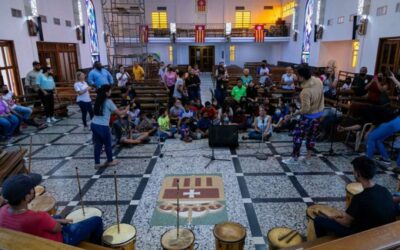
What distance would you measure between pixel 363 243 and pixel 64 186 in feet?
14.0

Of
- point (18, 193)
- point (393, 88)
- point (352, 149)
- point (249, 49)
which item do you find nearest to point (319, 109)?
point (352, 149)

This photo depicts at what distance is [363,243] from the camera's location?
63.7 inches

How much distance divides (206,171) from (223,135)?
1331mm

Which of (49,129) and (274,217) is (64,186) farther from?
(49,129)

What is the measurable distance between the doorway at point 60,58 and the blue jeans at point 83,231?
10.6 meters

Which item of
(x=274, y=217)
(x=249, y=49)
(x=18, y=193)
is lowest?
(x=274, y=217)

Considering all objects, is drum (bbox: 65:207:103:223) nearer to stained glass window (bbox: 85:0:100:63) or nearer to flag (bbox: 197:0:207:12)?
stained glass window (bbox: 85:0:100:63)

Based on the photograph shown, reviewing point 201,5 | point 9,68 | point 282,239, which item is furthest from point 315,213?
point 201,5

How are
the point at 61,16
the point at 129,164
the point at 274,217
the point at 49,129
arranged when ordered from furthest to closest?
the point at 61,16 → the point at 49,129 → the point at 129,164 → the point at 274,217

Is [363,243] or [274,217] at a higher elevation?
[363,243]

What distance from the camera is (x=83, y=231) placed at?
7.88 ft

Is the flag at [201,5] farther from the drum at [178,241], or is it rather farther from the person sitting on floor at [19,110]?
the drum at [178,241]

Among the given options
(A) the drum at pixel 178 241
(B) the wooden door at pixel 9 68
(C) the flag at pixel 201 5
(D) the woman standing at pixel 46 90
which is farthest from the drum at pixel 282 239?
(C) the flag at pixel 201 5

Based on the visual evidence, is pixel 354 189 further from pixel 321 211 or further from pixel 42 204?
pixel 42 204
